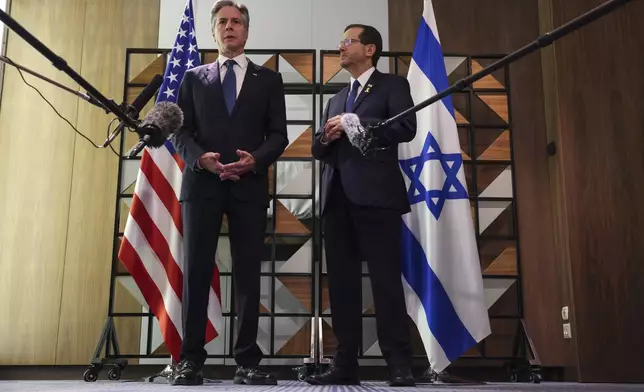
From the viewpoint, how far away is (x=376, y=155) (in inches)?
96.2

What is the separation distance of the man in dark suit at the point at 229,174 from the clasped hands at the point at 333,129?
0.63 feet

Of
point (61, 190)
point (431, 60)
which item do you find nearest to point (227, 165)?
point (431, 60)

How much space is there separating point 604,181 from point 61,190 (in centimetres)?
301

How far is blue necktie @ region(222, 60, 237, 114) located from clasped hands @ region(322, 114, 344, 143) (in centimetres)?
40

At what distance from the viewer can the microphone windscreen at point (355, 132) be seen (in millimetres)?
2062

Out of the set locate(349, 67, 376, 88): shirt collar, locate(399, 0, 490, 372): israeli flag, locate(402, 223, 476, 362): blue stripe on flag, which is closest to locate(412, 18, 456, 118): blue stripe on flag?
locate(399, 0, 490, 372): israeli flag

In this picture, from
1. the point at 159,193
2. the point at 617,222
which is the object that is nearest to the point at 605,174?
the point at 617,222

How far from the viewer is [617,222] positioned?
10.2 ft

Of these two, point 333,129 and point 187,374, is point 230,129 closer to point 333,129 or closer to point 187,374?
point 333,129

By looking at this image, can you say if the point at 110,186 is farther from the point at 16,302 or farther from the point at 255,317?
the point at 255,317

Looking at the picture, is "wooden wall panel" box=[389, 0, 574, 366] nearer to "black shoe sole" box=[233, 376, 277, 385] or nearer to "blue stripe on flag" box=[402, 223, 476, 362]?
"blue stripe on flag" box=[402, 223, 476, 362]

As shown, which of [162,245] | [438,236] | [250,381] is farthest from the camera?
[162,245]

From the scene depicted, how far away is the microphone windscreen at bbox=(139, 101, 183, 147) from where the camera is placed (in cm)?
157

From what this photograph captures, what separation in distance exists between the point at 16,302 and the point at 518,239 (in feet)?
9.30
